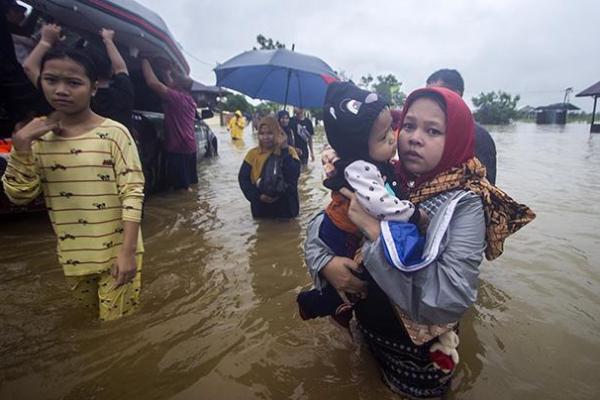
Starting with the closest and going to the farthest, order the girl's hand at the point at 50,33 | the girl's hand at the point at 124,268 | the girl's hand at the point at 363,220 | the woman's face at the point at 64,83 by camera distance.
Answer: the girl's hand at the point at 363,220
the woman's face at the point at 64,83
the girl's hand at the point at 124,268
the girl's hand at the point at 50,33

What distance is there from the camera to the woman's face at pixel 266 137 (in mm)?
4832

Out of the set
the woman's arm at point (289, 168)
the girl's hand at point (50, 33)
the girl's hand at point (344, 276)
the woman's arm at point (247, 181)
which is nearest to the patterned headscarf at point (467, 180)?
the girl's hand at point (344, 276)

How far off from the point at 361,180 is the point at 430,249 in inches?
14.5

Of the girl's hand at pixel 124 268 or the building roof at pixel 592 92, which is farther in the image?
the building roof at pixel 592 92

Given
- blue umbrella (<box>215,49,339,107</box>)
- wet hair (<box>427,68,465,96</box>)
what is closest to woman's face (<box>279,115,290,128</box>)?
blue umbrella (<box>215,49,339,107</box>)

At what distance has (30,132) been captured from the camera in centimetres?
177

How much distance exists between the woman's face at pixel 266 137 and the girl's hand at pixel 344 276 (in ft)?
11.0

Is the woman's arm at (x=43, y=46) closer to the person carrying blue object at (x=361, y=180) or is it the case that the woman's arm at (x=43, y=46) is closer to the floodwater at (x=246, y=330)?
the floodwater at (x=246, y=330)

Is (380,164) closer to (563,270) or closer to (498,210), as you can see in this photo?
(498,210)

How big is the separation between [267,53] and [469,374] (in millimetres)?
4358

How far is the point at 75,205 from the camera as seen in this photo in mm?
2035

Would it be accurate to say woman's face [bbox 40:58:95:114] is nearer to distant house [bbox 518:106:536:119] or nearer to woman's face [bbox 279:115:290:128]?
woman's face [bbox 279:115:290:128]

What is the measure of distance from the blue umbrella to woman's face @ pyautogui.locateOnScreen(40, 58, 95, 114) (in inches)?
118

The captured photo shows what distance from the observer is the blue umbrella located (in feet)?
15.6
